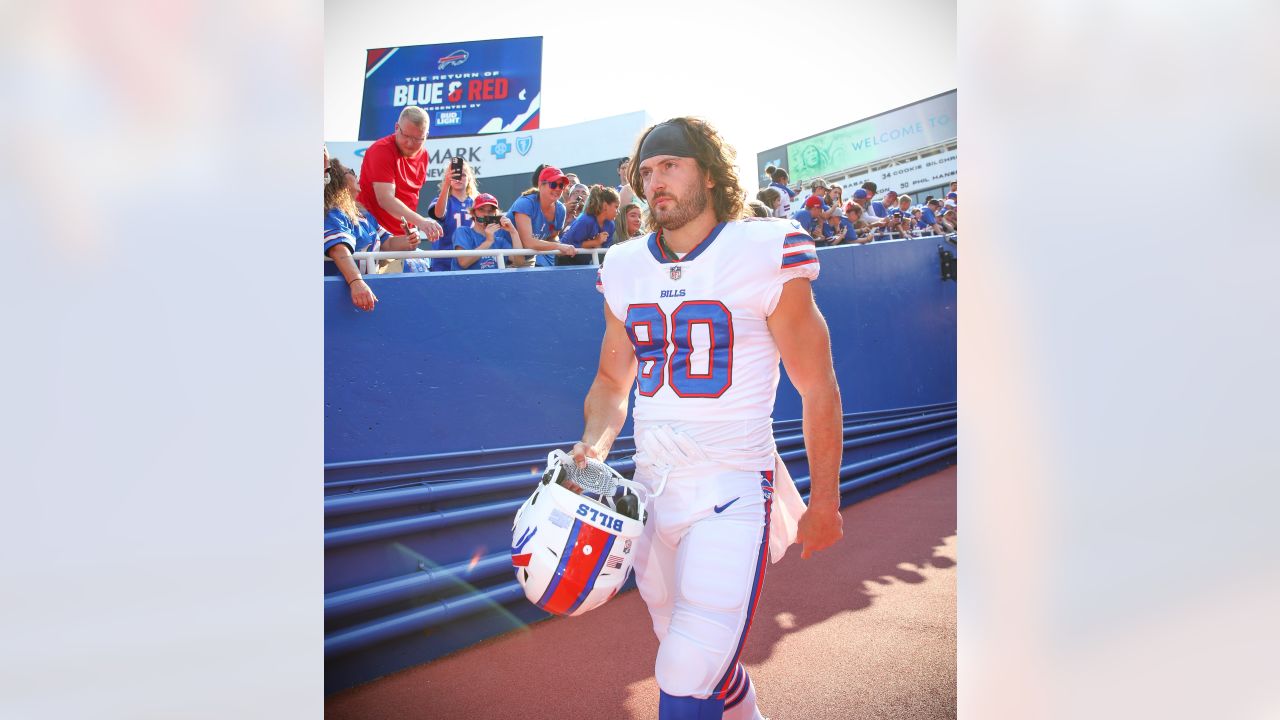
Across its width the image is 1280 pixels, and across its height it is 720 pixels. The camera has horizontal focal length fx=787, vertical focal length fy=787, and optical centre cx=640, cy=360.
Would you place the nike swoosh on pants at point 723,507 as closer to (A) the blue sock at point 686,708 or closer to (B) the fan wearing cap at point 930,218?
(A) the blue sock at point 686,708

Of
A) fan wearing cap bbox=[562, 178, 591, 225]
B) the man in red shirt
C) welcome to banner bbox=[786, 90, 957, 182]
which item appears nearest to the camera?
the man in red shirt

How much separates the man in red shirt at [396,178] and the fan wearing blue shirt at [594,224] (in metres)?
1.03

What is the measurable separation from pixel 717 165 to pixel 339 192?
7.36 feet

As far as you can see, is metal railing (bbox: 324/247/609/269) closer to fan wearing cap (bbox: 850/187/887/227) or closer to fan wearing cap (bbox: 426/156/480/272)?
fan wearing cap (bbox: 426/156/480/272)

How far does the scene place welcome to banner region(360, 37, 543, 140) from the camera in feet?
59.5

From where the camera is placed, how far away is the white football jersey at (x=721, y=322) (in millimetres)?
2117

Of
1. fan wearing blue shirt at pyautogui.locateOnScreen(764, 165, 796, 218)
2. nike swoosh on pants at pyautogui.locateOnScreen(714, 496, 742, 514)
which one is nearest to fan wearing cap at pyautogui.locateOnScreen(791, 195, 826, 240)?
fan wearing blue shirt at pyautogui.locateOnScreen(764, 165, 796, 218)

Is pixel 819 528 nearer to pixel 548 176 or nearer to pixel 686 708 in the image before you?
pixel 686 708

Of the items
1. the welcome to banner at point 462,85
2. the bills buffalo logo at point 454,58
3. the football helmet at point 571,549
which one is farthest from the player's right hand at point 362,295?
the bills buffalo logo at point 454,58

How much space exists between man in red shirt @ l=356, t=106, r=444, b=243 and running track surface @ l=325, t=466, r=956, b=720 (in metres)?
2.20

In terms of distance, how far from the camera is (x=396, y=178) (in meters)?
4.29
